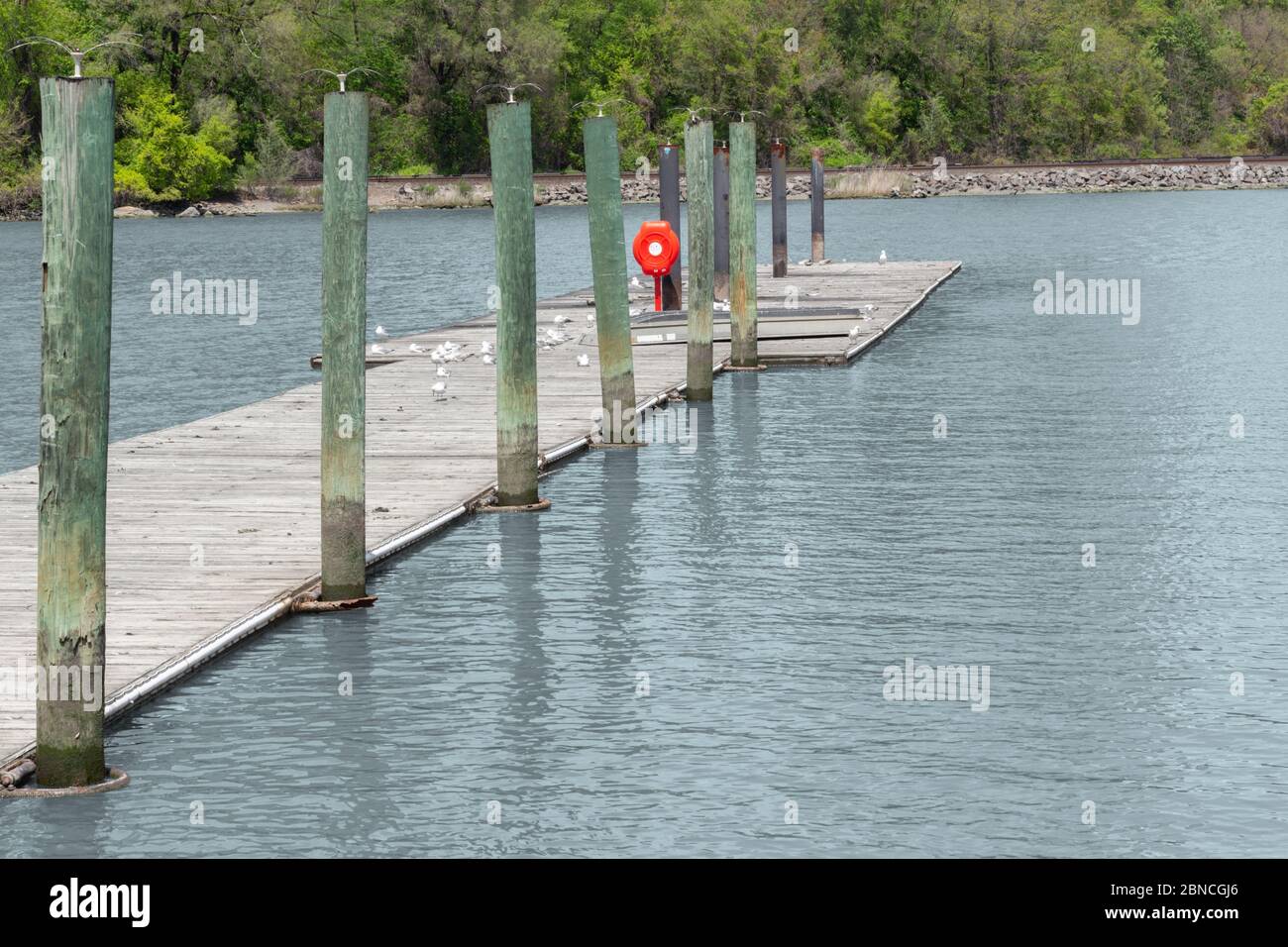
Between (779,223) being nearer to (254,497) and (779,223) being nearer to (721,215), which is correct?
(721,215)

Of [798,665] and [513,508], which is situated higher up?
[513,508]

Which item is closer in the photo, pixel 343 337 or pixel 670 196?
pixel 343 337

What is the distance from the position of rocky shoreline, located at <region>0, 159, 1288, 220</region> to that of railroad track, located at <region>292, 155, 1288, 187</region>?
302mm

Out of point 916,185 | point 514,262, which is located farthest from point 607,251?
point 916,185

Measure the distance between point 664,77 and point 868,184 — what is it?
17.9 m

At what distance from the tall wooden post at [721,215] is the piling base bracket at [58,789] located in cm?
2408

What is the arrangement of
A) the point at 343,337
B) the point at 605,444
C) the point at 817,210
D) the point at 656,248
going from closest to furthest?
the point at 343,337 → the point at 605,444 → the point at 656,248 → the point at 817,210

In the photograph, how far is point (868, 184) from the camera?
438 ft

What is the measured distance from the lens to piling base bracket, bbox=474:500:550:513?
18.0 metres

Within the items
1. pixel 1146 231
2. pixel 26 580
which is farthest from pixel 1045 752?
pixel 1146 231

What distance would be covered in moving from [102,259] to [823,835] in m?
Result: 4.30

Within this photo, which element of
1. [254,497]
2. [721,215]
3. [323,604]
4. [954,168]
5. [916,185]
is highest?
[954,168]

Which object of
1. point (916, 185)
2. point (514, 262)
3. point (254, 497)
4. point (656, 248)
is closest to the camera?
point (514, 262)

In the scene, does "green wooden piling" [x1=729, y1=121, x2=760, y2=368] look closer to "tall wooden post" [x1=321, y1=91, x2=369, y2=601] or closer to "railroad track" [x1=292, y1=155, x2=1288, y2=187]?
"tall wooden post" [x1=321, y1=91, x2=369, y2=601]
